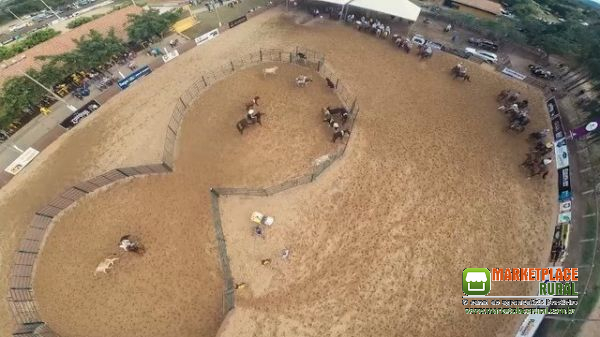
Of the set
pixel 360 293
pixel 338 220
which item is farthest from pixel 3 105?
pixel 360 293

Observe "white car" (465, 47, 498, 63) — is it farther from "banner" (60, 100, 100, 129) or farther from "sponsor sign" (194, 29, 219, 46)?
"banner" (60, 100, 100, 129)

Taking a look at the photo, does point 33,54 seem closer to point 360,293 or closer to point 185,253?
point 185,253

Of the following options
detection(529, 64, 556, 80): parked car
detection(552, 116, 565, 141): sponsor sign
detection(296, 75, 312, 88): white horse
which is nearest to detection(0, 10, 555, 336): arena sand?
detection(552, 116, 565, 141): sponsor sign

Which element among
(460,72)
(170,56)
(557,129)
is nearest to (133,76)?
(170,56)

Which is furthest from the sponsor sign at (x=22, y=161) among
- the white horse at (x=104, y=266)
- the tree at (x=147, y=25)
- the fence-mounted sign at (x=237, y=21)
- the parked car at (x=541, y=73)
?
the parked car at (x=541, y=73)

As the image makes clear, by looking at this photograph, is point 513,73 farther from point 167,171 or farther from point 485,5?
point 167,171

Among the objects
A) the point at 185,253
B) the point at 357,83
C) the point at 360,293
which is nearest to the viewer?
the point at 360,293

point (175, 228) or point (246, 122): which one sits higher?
point (246, 122)
